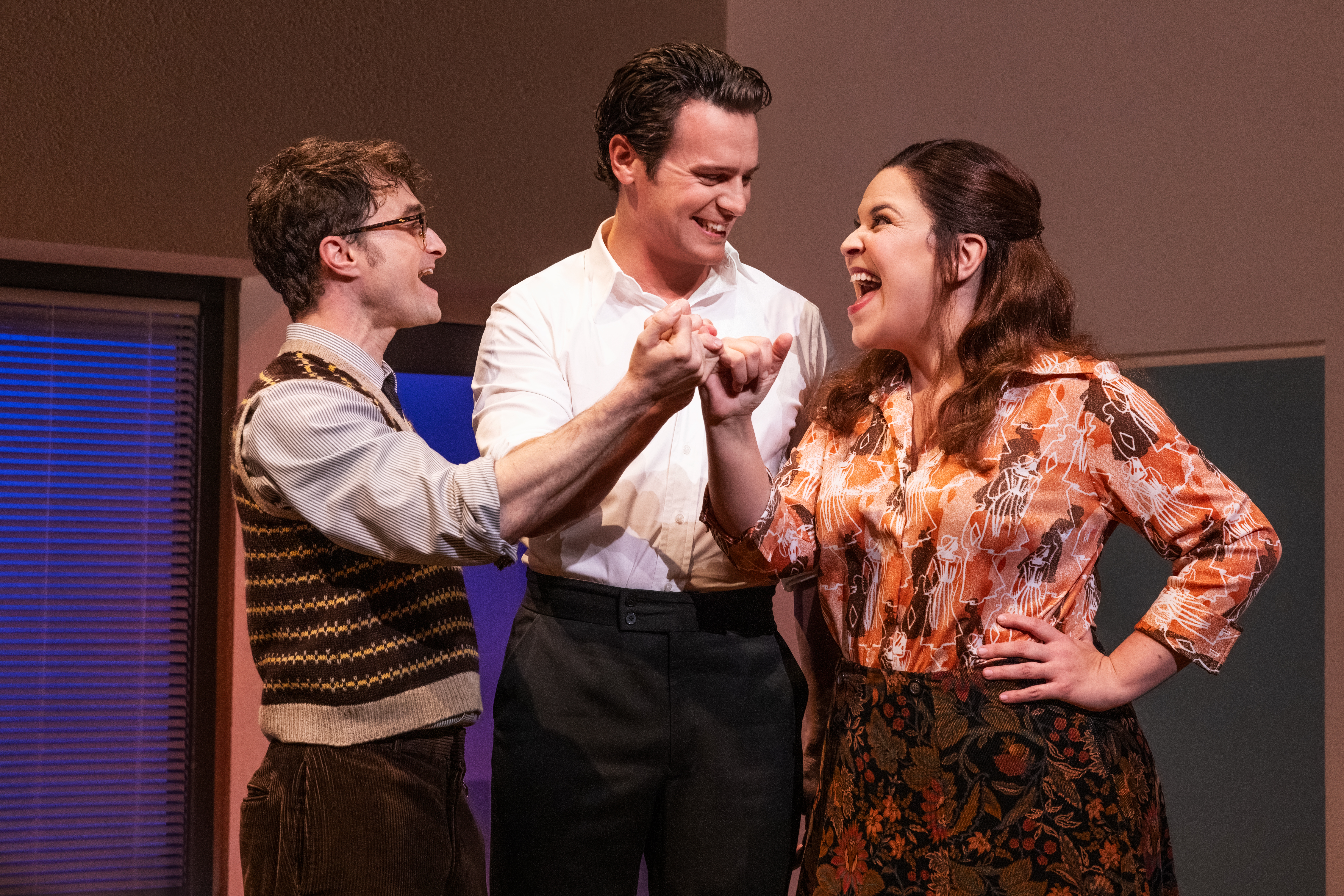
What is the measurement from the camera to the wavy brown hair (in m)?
1.79

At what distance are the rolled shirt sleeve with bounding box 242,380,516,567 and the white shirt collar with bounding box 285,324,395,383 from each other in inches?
5.8

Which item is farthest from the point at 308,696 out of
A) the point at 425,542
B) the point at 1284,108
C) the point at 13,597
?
the point at 1284,108

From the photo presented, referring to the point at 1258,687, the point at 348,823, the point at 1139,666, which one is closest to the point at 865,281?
the point at 1139,666

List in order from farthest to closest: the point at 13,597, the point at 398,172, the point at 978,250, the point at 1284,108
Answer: the point at 13,597, the point at 1284,108, the point at 398,172, the point at 978,250

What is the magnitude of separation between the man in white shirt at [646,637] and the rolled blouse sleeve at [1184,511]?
63cm

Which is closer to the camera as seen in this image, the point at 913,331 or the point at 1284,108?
the point at 913,331

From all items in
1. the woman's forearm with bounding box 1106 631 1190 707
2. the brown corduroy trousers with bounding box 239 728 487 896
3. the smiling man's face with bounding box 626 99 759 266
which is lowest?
the brown corduroy trousers with bounding box 239 728 487 896

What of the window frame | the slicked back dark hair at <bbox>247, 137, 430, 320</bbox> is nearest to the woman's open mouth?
the slicked back dark hair at <bbox>247, 137, 430, 320</bbox>

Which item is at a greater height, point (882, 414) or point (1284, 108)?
point (1284, 108)

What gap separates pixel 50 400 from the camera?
3.17 meters

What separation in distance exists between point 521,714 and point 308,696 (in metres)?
0.42

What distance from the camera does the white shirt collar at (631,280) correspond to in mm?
2188

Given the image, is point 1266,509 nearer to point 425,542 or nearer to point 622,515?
point 622,515

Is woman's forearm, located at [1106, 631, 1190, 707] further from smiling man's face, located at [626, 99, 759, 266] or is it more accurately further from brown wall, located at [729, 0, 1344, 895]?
brown wall, located at [729, 0, 1344, 895]
